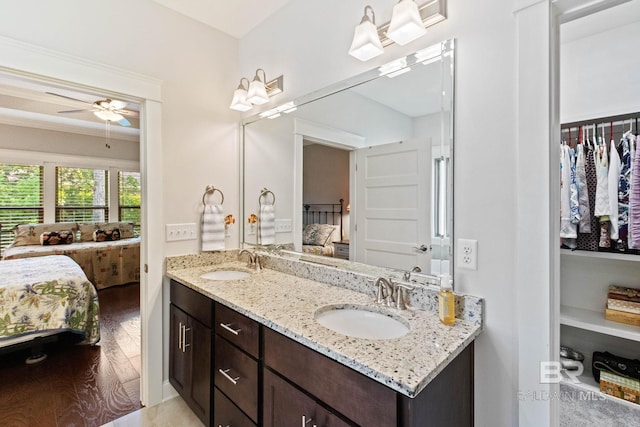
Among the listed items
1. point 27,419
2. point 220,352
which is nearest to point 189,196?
point 220,352

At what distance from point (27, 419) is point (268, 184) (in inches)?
82.7

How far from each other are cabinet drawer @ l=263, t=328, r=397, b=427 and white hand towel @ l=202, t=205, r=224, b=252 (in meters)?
1.17

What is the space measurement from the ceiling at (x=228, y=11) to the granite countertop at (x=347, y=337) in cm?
181

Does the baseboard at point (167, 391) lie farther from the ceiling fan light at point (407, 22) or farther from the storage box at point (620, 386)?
the storage box at point (620, 386)

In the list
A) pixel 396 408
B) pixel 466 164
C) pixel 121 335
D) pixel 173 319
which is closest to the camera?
pixel 396 408

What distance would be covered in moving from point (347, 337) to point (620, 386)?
1.96 meters

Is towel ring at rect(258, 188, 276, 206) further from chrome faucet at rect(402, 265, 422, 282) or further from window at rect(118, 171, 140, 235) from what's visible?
window at rect(118, 171, 140, 235)

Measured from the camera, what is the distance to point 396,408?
809mm

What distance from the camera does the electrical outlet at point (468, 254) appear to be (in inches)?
47.3

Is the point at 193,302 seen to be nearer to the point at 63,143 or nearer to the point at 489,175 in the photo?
the point at 489,175

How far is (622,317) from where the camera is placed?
181 cm

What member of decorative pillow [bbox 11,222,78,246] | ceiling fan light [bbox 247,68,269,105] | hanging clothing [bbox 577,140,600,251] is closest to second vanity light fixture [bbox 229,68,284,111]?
ceiling fan light [bbox 247,68,269,105]

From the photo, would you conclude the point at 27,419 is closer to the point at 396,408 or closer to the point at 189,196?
the point at 189,196

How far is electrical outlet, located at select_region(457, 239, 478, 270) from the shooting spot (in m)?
1.20
